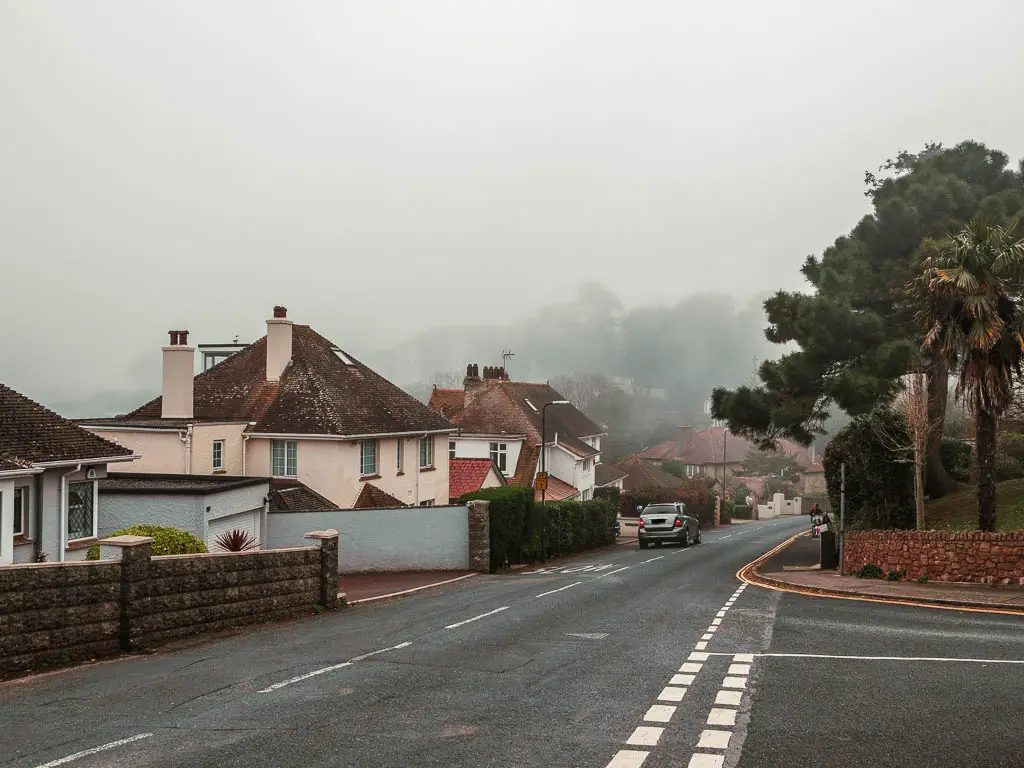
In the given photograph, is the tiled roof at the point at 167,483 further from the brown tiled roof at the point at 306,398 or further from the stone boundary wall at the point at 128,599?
the stone boundary wall at the point at 128,599

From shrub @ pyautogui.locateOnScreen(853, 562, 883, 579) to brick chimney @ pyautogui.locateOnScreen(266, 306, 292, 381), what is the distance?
2451cm

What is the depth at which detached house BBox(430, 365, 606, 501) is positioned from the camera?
5850cm

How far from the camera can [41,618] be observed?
42.9 ft

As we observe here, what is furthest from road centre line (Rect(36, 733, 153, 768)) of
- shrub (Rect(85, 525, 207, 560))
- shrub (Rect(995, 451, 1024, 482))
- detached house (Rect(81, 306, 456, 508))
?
shrub (Rect(995, 451, 1024, 482))

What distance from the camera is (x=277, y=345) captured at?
3975cm

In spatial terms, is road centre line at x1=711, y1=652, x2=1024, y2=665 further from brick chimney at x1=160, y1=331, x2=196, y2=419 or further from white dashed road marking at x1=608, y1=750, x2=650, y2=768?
brick chimney at x1=160, y1=331, x2=196, y2=419

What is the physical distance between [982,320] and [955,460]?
21.4 meters

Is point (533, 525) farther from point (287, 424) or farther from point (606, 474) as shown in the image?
point (606, 474)

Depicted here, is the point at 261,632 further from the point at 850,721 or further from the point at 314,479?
the point at 314,479

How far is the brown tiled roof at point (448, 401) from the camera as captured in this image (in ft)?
204

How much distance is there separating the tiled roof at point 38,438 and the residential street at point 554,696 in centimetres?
774

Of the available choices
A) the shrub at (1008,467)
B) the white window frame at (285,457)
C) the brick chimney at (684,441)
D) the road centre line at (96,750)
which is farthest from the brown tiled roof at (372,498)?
the brick chimney at (684,441)

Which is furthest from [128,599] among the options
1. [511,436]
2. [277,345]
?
[511,436]

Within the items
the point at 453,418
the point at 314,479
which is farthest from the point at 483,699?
the point at 453,418
